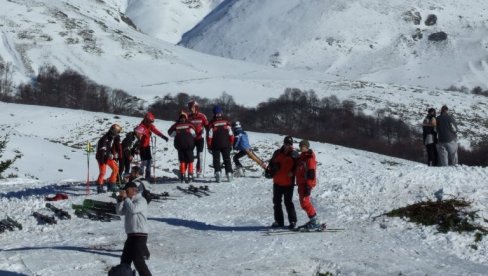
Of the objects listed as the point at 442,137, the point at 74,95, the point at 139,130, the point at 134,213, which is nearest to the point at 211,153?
the point at 139,130

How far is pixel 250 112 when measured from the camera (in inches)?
4562

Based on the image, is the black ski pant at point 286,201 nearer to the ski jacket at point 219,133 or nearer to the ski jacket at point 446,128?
the ski jacket at point 219,133

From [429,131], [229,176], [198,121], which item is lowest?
[229,176]

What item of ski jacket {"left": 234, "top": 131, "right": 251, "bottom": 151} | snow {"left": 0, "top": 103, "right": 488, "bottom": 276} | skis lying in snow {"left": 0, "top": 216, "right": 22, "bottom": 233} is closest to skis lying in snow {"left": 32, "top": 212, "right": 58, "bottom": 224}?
snow {"left": 0, "top": 103, "right": 488, "bottom": 276}

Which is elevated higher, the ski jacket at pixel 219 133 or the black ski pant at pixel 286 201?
the ski jacket at pixel 219 133

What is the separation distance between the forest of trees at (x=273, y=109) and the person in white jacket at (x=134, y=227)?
7024 cm

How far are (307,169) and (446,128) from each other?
8774 mm

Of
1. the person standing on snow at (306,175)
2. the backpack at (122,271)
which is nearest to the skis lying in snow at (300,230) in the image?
the person standing on snow at (306,175)

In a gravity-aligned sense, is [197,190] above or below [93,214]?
above

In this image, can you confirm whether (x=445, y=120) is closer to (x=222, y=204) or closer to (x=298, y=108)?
(x=222, y=204)

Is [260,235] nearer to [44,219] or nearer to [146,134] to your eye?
[44,219]

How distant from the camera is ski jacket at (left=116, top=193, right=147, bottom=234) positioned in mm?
11078

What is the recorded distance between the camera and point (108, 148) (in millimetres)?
19562

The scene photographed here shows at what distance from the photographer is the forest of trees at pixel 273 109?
9644 centimetres
